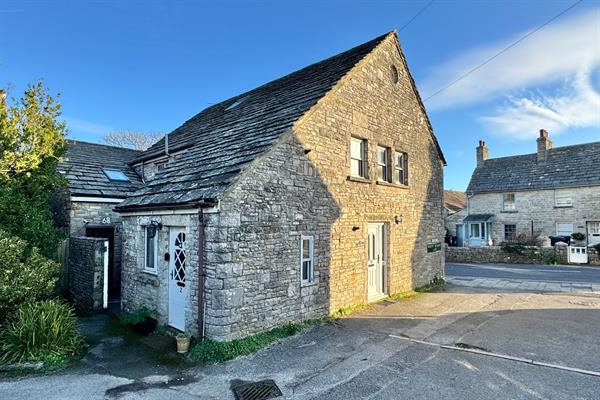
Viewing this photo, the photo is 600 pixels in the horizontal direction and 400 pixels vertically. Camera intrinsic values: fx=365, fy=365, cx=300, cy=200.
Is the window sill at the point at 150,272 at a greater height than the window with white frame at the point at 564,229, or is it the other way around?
the window with white frame at the point at 564,229

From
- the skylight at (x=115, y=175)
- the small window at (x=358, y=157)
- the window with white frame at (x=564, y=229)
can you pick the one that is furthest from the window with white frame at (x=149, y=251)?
the window with white frame at (x=564, y=229)

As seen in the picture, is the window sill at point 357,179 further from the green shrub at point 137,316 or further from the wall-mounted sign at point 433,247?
the green shrub at point 137,316

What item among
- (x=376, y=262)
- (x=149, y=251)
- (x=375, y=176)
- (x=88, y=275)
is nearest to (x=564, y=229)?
(x=376, y=262)

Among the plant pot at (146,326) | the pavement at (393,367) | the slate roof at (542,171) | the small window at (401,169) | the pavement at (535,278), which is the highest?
the slate roof at (542,171)

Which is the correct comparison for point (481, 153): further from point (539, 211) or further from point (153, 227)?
point (153, 227)

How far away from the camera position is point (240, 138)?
31.8 ft

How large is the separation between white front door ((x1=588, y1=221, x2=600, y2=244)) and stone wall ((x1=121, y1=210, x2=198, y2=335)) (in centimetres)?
2928

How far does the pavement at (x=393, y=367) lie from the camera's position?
18.2 ft

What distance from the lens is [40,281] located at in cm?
772

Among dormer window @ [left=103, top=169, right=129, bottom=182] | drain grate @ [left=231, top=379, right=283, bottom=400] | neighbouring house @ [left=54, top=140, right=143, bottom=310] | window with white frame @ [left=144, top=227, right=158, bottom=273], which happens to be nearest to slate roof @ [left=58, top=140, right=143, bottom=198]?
neighbouring house @ [left=54, top=140, right=143, bottom=310]

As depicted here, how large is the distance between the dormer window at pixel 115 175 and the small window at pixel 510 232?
28.5m

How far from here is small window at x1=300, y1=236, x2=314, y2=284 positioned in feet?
29.6

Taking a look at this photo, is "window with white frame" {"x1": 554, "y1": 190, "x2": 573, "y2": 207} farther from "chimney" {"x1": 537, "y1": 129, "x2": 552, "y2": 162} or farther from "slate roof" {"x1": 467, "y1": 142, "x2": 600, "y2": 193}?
"chimney" {"x1": 537, "y1": 129, "x2": 552, "y2": 162}

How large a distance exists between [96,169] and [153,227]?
7898 millimetres
